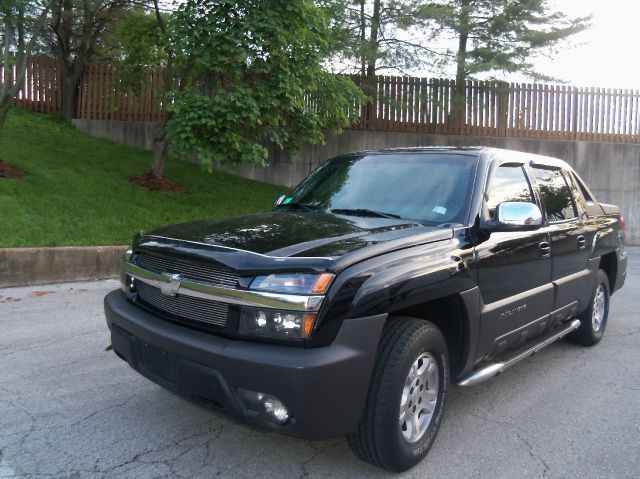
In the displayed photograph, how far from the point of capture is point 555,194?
15.0ft

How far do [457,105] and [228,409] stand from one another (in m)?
12.9

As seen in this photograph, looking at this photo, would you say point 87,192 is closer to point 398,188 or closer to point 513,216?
point 398,188

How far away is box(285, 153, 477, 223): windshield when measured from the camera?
11.8ft

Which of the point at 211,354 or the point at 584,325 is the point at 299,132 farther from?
the point at 211,354

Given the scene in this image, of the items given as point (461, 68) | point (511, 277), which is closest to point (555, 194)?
point (511, 277)

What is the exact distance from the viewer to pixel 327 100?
1131 cm

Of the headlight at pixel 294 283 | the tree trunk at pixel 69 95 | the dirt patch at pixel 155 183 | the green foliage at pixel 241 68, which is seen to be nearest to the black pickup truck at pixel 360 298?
the headlight at pixel 294 283

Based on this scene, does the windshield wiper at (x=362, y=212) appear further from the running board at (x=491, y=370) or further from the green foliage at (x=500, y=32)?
the green foliage at (x=500, y=32)

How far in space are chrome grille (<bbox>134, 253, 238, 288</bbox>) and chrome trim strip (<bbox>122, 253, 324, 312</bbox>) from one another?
30 millimetres

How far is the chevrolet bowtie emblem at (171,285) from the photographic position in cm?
287

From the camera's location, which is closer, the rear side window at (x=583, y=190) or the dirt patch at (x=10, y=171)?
the rear side window at (x=583, y=190)

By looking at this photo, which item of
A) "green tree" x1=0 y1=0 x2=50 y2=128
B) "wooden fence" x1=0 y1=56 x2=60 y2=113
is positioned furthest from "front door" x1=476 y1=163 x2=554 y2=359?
"wooden fence" x1=0 y1=56 x2=60 y2=113

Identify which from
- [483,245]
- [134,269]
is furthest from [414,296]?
[134,269]

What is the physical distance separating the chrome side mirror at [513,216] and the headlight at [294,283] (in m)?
1.37
